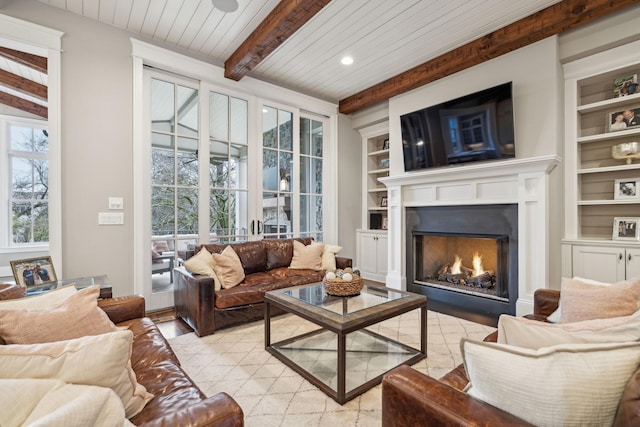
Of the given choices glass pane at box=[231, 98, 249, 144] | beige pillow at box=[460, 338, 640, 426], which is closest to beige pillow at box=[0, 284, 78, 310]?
beige pillow at box=[460, 338, 640, 426]

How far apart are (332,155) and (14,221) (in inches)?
210

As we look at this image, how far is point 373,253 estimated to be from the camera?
502 cm

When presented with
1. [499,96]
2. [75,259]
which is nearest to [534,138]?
[499,96]

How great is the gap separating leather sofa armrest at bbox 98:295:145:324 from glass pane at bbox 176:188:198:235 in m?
1.66

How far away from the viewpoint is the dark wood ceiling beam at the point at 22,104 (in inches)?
187

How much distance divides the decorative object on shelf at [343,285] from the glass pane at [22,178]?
18.6 ft

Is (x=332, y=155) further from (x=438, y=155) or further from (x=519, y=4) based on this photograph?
(x=519, y=4)

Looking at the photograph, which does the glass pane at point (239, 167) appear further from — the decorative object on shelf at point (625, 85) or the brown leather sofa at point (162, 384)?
the decorative object on shelf at point (625, 85)

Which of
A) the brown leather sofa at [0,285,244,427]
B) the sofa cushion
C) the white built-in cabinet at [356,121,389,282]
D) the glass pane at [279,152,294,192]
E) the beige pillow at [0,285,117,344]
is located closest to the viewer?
the brown leather sofa at [0,285,244,427]

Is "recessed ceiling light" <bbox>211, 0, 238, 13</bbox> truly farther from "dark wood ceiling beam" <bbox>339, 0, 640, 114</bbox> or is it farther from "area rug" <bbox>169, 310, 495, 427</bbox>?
"area rug" <bbox>169, 310, 495, 427</bbox>

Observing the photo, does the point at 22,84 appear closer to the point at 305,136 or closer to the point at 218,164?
the point at 218,164

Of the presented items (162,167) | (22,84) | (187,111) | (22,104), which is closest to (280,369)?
(162,167)

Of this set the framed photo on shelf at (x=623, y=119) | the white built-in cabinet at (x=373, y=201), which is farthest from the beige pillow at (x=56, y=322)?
the framed photo on shelf at (x=623, y=119)

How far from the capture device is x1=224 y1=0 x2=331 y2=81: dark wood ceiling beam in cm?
250
